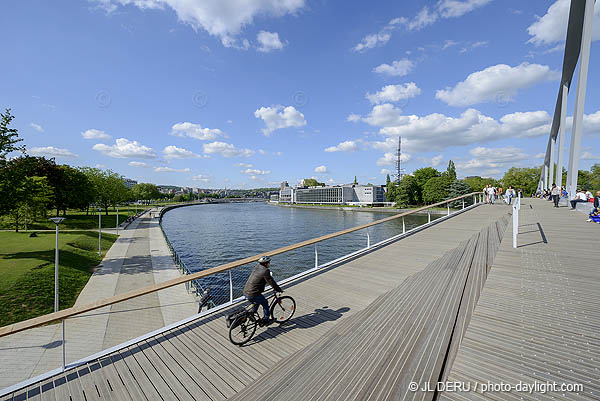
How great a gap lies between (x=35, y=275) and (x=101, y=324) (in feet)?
21.3

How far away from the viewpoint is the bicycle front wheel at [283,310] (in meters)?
4.35

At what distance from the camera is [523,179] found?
6800cm

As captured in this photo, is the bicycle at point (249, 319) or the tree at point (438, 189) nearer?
the bicycle at point (249, 319)

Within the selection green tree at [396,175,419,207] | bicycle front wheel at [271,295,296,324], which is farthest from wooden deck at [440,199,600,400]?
green tree at [396,175,419,207]


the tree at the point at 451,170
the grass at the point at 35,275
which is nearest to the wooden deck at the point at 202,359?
the grass at the point at 35,275

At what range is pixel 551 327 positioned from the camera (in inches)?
107

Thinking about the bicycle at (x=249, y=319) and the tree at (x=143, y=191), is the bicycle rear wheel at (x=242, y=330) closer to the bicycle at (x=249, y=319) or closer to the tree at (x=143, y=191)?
the bicycle at (x=249, y=319)

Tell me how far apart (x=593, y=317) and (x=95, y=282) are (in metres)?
18.4

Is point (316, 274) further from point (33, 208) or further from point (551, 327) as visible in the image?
point (33, 208)

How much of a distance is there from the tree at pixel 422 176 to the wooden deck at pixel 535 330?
7690 cm

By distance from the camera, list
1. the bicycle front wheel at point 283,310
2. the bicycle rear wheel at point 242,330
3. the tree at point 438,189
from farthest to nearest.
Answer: the tree at point 438,189, the bicycle front wheel at point 283,310, the bicycle rear wheel at point 242,330

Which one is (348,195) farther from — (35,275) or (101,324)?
(101,324)

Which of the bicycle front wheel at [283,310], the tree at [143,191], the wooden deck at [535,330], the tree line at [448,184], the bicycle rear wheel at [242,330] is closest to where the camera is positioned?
the wooden deck at [535,330]

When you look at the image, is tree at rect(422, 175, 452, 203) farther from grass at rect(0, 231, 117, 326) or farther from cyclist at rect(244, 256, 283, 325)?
cyclist at rect(244, 256, 283, 325)
